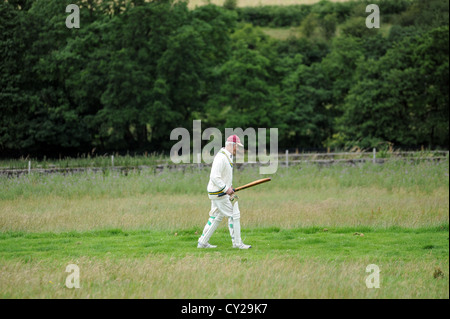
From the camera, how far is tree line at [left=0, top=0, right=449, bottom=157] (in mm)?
37125

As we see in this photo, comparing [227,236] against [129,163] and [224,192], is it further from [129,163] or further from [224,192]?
[129,163]

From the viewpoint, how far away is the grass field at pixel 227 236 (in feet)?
24.0

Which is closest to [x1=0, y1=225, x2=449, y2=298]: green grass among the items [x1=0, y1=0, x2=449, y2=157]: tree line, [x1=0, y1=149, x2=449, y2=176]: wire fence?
[x1=0, y1=149, x2=449, y2=176]: wire fence

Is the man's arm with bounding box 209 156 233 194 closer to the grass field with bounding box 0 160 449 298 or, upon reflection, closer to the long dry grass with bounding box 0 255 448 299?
the grass field with bounding box 0 160 449 298

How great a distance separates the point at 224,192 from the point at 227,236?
2.03m

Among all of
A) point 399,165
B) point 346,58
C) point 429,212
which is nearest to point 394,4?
point 346,58

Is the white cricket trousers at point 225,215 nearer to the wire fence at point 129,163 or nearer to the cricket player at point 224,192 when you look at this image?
the cricket player at point 224,192

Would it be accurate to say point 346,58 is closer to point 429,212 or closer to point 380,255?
point 429,212

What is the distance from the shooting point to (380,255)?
30.8 feet

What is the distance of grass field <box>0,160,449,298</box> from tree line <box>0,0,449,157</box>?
1730cm

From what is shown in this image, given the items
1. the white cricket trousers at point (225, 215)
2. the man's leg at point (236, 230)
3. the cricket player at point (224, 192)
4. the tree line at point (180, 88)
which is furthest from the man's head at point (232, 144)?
the tree line at point (180, 88)

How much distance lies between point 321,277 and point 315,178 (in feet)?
42.8

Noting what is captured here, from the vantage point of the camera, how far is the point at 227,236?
11.5 metres

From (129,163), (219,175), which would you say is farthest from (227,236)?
(129,163)
